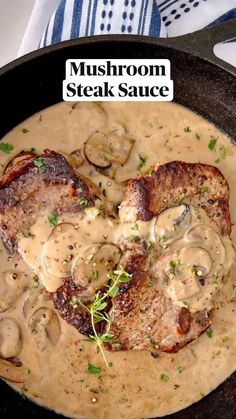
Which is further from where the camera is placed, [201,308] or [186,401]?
[186,401]

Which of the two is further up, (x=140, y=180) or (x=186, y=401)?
(x=140, y=180)

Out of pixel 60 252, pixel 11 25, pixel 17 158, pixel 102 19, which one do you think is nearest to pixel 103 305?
pixel 60 252

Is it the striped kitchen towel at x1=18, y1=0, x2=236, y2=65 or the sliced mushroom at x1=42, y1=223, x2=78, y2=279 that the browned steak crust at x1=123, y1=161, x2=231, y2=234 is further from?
the striped kitchen towel at x1=18, y1=0, x2=236, y2=65

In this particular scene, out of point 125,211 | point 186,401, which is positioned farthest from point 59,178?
point 186,401

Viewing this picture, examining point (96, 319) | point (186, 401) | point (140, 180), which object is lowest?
point (186, 401)

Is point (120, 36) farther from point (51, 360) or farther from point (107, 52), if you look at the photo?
point (51, 360)

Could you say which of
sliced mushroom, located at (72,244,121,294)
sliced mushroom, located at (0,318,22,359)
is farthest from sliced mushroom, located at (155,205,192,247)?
sliced mushroom, located at (0,318,22,359)
